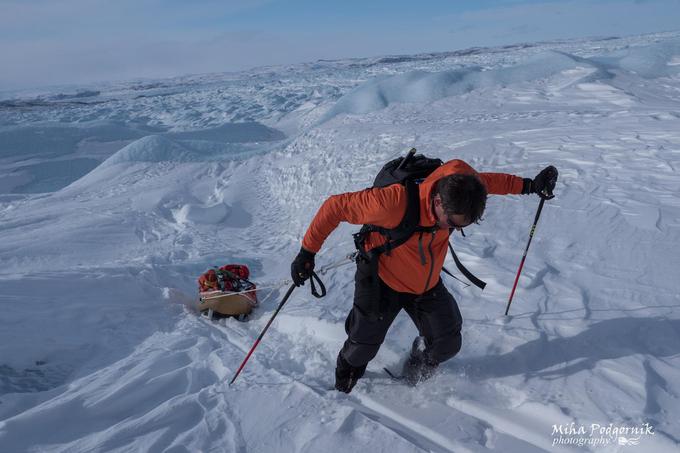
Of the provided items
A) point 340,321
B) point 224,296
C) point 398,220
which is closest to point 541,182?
point 398,220

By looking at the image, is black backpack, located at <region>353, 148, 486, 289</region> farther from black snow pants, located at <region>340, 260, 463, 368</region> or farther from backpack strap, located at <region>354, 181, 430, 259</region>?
black snow pants, located at <region>340, 260, 463, 368</region>

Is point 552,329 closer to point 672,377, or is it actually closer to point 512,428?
point 672,377

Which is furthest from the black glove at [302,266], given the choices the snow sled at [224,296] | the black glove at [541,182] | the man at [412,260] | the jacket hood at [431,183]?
the snow sled at [224,296]

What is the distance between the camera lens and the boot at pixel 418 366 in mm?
2590

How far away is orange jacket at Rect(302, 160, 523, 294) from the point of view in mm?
2021

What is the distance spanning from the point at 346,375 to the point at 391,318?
0.45 m

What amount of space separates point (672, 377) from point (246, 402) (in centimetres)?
218

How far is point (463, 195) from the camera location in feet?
6.00

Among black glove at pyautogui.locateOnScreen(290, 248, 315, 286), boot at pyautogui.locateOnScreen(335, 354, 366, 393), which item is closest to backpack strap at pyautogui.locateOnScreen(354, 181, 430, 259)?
black glove at pyautogui.locateOnScreen(290, 248, 315, 286)

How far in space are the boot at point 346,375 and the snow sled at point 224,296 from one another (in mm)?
1404

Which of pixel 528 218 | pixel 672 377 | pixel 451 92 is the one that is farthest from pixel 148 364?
pixel 451 92

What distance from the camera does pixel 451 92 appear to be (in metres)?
14.6

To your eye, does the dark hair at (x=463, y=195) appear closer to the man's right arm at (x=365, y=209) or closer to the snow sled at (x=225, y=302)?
the man's right arm at (x=365, y=209)

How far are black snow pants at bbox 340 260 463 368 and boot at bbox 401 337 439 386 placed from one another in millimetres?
75
